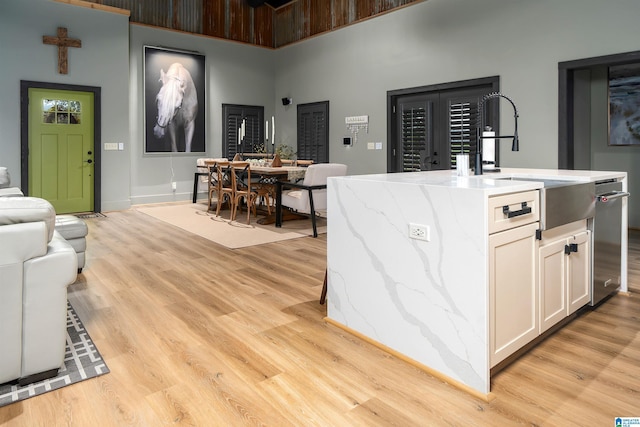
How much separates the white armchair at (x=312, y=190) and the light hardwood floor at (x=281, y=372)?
2.37 m

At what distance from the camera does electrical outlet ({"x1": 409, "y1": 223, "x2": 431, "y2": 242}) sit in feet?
6.91

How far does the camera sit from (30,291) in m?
1.93

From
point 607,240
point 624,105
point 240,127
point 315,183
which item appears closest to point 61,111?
point 240,127

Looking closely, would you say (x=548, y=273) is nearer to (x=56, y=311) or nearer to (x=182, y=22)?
(x=56, y=311)

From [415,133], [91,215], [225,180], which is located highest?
[415,133]

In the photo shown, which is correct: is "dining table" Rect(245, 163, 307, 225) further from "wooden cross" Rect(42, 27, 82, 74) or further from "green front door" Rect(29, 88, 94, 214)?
"wooden cross" Rect(42, 27, 82, 74)

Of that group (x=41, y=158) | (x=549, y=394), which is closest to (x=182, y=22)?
(x=41, y=158)

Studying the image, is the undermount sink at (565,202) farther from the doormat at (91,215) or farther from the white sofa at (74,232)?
the doormat at (91,215)

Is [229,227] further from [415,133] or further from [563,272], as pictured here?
[563,272]

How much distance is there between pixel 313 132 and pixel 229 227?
371cm

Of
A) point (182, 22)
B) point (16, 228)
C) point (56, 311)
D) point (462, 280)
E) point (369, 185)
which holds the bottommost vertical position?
point (56, 311)

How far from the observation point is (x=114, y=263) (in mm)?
4246

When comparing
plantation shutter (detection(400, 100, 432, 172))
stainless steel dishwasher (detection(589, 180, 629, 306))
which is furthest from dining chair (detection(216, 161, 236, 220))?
stainless steel dishwasher (detection(589, 180, 629, 306))

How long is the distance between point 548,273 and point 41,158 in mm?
7494
